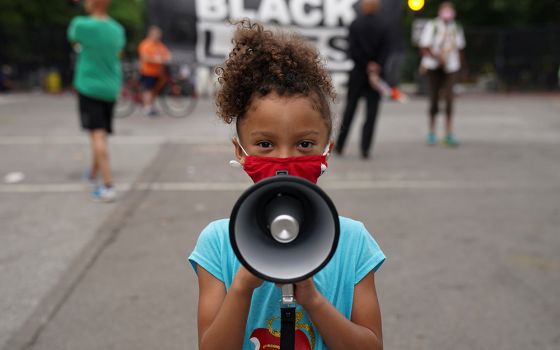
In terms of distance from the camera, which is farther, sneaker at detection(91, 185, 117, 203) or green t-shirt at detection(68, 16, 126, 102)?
sneaker at detection(91, 185, 117, 203)

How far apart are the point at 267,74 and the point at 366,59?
735 centimetres

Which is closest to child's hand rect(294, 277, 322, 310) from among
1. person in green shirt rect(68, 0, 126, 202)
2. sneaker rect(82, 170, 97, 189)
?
person in green shirt rect(68, 0, 126, 202)

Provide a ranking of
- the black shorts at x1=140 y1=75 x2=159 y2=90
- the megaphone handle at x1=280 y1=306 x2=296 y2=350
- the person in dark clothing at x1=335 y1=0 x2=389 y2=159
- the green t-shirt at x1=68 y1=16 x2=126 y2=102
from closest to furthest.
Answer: the megaphone handle at x1=280 y1=306 x2=296 y2=350 → the green t-shirt at x1=68 y1=16 x2=126 y2=102 → the person in dark clothing at x1=335 y1=0 x2=389 y2=159 → the black shorts at x1=140 y1=75 x2=159 y2=90

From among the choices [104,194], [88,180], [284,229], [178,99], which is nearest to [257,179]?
[284,229]

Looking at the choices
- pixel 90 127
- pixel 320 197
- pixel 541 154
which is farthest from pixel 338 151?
pixel 320 197

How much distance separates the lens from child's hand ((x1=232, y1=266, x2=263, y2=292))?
1.46m

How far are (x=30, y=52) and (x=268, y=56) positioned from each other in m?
25.7

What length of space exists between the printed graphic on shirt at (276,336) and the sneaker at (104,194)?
4.95 m

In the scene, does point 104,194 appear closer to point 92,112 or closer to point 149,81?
point 92,112

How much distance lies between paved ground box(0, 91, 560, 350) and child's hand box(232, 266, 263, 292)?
81.0 inches

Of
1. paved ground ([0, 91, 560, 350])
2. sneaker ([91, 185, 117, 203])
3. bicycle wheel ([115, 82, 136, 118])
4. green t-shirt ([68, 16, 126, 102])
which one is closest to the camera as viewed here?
paved ground ([0, 91, 560, 350])

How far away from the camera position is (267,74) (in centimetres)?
167

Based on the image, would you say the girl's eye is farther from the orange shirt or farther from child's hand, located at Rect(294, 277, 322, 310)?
the orange shirt

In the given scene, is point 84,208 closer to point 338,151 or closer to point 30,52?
point 338,151
